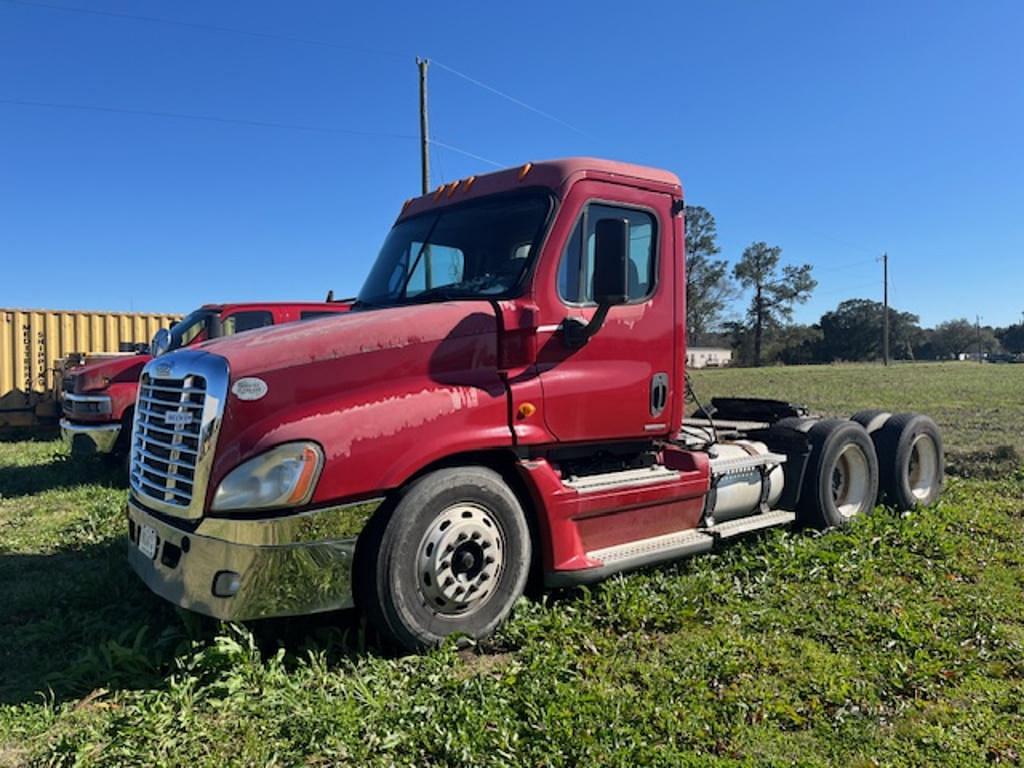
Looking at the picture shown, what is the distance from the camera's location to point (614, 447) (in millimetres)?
5152

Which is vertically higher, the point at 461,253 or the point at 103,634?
the point at 461,253

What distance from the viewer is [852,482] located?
7.15m

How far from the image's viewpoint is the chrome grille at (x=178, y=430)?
12.1 feet

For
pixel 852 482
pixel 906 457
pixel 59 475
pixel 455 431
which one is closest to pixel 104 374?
pixel 59 475

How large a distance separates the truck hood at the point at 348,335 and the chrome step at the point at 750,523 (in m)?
2.49

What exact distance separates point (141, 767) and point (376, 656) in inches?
50.4

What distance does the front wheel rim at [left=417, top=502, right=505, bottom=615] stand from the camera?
4004 mm

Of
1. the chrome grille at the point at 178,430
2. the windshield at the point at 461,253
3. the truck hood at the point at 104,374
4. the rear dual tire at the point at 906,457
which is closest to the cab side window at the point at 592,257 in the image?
the windshield at the point at 461,253

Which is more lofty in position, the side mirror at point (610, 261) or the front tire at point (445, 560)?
the side mirror at point (610, 261)

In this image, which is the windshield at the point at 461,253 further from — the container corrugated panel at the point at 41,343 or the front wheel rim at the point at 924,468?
the container corrugated panel at the point at 41,343

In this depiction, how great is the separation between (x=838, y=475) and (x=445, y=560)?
4.56 metres

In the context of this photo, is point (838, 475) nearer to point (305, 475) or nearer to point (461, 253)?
point (461, 253)

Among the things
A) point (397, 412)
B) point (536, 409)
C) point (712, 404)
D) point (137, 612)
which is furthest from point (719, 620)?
point (712, 404)

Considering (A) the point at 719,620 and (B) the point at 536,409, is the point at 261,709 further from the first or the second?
(A) the point at 719,620
